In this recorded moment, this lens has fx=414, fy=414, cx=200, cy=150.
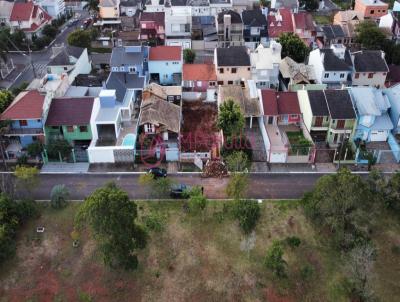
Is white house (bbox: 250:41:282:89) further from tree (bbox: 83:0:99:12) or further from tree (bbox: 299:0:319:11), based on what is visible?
tree (bbox: 83:0:99:12)

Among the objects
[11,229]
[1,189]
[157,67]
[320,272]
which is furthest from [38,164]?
[320,272]

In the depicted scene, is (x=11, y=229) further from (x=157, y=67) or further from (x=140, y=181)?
(x=157, y=67)

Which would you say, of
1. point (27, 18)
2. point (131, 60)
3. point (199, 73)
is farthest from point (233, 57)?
point (27, 18)

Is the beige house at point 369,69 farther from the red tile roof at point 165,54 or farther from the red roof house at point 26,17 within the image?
the red roof house at point 26,17

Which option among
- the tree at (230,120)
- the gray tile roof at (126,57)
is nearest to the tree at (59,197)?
the tree at (230,120)

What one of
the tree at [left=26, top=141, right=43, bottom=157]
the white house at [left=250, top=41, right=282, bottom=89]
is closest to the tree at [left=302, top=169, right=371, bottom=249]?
the white house at [left=250, top=41, right=282, bottom=89]
